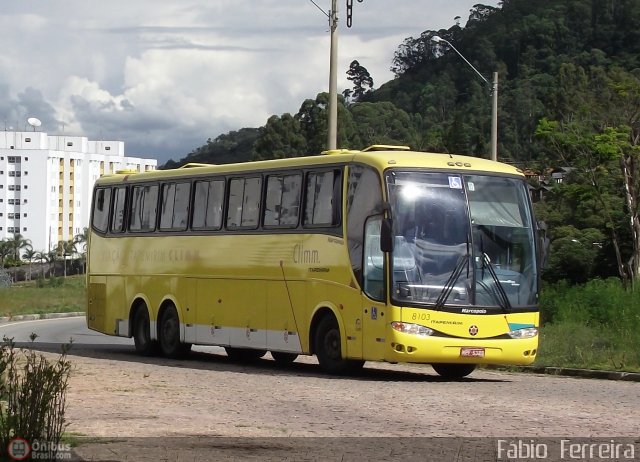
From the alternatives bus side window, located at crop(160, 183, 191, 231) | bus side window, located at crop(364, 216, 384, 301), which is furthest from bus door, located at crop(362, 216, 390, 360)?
bus side window, located at crop(160, 183, 191, 231)

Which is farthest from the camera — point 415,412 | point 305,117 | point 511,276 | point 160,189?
point 305,117

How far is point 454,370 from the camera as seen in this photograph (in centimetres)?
2173

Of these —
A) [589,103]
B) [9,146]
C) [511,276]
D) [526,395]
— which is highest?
[9,146]

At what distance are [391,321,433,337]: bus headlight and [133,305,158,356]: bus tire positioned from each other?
891 centimetres

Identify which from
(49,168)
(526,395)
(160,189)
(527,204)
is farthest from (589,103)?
(49,168)

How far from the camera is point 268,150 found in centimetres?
9262

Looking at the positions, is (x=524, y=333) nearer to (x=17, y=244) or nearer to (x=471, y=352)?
(x=471, y=352)

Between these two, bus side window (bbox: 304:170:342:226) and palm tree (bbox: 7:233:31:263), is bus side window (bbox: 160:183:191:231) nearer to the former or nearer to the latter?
bus side window (bbox: 304:170:342:226)

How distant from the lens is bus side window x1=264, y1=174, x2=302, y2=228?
22078mm

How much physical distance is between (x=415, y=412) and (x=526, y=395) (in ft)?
9.86

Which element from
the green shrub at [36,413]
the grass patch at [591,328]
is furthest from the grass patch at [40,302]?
the green shrub at [36,413]

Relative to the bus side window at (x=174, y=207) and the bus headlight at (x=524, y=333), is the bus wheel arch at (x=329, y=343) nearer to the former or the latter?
the bus headlight at (x=524, y=333)

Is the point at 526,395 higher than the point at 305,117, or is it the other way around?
the point at 305,117

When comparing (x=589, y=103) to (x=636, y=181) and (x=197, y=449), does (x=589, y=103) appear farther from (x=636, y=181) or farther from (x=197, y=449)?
(x=197, y=449)
